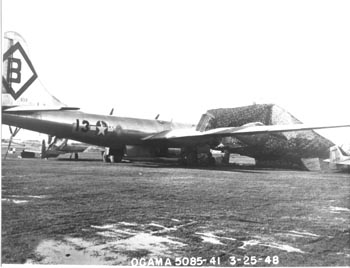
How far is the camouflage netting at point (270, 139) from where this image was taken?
1054 cm

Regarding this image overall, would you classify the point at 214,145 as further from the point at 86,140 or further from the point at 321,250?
the point at 321,250

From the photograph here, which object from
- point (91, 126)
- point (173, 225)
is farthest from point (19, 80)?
point (173, 225)

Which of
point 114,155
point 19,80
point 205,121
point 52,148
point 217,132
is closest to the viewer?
point 19,80

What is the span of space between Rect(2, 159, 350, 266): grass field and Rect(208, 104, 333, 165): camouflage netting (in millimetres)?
4902

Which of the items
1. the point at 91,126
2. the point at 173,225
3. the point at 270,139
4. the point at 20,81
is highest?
the point at 20,81

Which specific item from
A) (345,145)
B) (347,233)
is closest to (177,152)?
(345,145)

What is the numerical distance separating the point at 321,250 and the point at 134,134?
1019 cm

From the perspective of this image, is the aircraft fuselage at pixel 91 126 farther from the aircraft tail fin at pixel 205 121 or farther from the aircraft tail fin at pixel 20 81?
the aircraft tail fin at pixel 205 121

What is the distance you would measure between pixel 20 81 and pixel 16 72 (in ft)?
2.26

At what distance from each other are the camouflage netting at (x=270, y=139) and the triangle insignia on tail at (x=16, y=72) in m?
6.29

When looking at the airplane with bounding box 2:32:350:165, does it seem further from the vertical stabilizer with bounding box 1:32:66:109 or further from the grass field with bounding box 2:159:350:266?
the grass field with bounding box 2:159:350:266

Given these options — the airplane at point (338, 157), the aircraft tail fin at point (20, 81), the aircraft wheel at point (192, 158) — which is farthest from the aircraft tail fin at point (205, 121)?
the aircraft tail fin at point (20, 81)

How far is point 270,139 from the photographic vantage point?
13.8 m

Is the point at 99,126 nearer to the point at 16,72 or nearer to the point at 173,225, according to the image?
the point at 16,72
